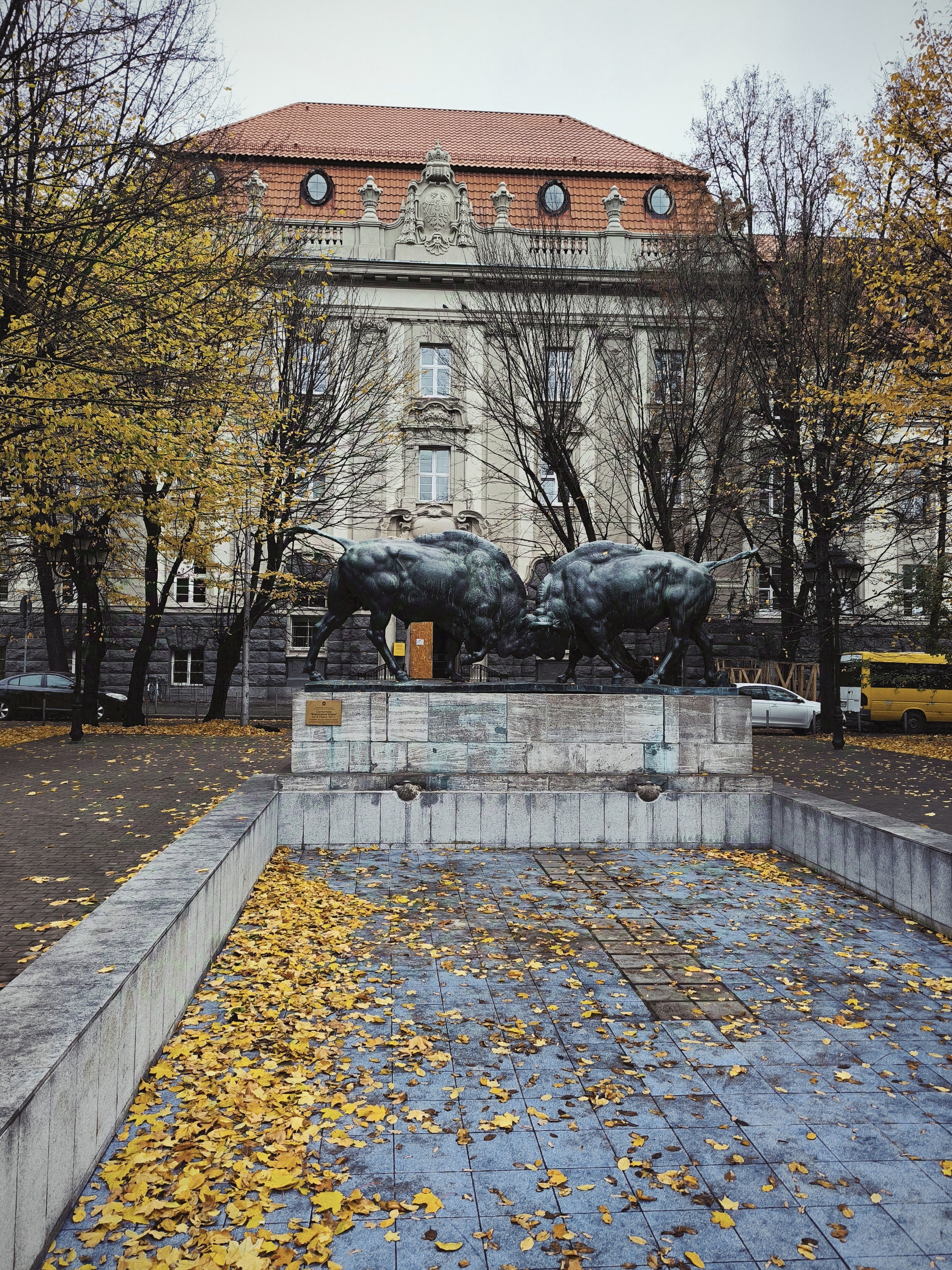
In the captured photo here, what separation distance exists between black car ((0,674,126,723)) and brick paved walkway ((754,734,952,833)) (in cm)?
1605

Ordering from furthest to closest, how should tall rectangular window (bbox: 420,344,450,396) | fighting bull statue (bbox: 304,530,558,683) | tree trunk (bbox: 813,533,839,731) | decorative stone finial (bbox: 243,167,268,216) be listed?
tall rectangular window (bbox: 420,344,450,396), decorative stone finial (bbox: 243,167,268,216), tree trunk (bbox: 813,533,839,731), fighting bull statue (bbox: 304,530,558,683)

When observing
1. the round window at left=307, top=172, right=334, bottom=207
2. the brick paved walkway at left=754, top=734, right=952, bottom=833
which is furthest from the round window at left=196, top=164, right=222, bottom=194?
the round window at left=307, top=172, right=334, bottom=207

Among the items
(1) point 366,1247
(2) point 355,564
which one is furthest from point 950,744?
(1) point 366,1247

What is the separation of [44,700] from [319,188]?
64.4 ft

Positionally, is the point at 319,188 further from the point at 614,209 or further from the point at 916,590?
the point at 916,590

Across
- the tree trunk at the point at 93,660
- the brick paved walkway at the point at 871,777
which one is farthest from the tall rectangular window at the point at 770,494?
the tree trunk at the point at 93,660

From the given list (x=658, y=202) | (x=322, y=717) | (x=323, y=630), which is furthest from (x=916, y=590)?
(x=322, y=717)

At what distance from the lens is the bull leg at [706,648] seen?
11469 mm

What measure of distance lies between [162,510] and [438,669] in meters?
7.17

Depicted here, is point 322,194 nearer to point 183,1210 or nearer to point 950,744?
point 950,744

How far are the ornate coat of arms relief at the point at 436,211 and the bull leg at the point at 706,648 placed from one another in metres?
24.2

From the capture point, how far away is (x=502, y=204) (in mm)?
30703

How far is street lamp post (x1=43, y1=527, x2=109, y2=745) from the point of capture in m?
18.2

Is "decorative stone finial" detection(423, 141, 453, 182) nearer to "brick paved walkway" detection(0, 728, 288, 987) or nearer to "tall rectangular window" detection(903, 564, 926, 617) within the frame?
"tall rectangular window" detection(903, 564, 926, 617)
